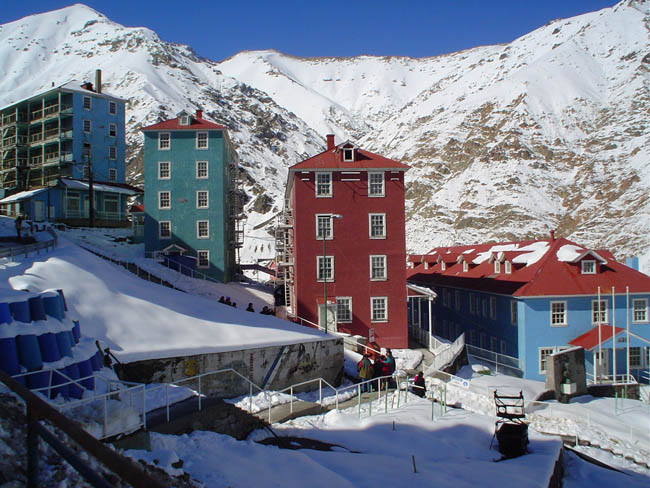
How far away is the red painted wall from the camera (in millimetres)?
33094

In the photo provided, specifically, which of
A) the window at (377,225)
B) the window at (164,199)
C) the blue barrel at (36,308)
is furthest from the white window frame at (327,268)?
the blue barrel at (36,308)

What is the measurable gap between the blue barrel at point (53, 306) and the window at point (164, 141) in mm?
31528


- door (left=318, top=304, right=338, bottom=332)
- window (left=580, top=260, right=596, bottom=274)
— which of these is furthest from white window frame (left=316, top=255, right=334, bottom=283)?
window (left=580, top=260, right=596, bottom=274)

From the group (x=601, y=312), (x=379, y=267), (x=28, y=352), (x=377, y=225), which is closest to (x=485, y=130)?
(x=601, y=312)

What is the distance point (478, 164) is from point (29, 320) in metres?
116

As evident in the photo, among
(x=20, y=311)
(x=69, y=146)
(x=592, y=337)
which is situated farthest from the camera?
(x=69, y=146)

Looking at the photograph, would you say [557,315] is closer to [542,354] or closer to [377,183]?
[542,354]

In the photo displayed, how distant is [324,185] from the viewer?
33.9 metres

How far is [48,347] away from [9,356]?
79 cm

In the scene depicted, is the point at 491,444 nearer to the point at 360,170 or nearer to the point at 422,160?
the point at 360,170

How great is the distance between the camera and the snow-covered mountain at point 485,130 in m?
95.2

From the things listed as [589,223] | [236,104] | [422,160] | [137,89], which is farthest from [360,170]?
[236,104]

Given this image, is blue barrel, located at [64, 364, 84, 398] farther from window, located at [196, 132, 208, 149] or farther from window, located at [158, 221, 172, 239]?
window, located at [196, 132, 208, 149]

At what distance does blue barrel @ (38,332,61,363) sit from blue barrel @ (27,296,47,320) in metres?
0.44
